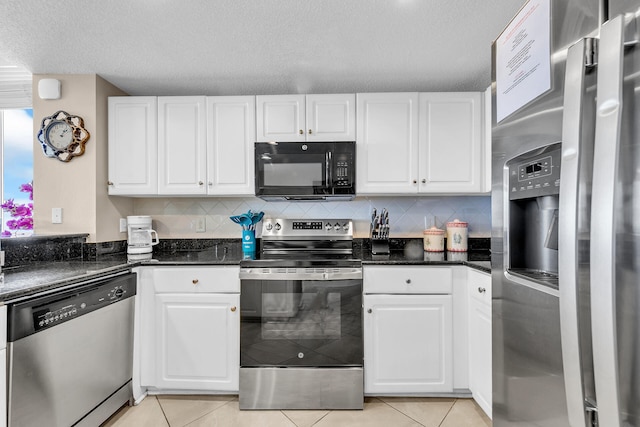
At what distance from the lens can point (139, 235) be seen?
2475 mm

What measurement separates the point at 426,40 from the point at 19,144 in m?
3.39

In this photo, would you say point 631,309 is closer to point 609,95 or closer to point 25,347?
point 609,95

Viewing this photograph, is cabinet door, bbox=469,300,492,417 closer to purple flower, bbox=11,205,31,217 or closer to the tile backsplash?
the tile backsplash

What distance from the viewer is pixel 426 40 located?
1.87m

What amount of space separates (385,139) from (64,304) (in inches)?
83.4

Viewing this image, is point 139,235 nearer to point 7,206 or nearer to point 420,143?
point 7,206

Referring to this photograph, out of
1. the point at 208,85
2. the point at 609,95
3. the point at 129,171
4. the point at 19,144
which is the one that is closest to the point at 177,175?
the point at 129,171

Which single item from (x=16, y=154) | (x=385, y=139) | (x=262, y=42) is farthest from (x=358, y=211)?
(x=16, y=154)

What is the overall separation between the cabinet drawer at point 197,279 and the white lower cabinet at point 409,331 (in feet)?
2.82

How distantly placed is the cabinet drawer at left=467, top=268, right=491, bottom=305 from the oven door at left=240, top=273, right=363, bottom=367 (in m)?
0.69

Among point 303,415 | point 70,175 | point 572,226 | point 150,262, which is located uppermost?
point 70,175

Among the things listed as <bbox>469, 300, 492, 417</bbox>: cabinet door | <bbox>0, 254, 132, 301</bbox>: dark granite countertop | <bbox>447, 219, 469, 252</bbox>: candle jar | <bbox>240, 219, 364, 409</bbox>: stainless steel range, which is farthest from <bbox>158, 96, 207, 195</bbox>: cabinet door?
<bbox>469, 300, 492, 417</bbox>: cabinet door

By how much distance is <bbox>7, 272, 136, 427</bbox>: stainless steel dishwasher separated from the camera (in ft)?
4.36

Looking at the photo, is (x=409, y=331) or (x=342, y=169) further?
(x=342, y=169)
